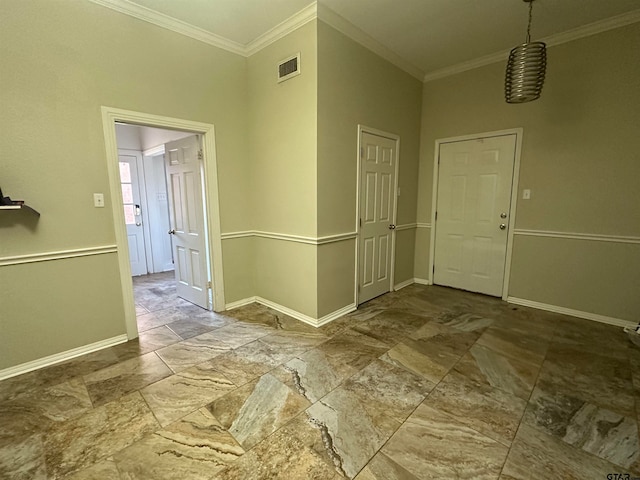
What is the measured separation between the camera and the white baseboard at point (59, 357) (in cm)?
217

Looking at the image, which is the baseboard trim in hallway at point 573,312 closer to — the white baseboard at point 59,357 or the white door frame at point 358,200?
the white door frame at point 358,200

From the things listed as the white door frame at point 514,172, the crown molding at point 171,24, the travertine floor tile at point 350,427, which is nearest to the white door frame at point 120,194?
the crown molding at point 171,24

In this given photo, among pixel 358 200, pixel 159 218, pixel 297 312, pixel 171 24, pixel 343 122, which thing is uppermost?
pixel 171 24

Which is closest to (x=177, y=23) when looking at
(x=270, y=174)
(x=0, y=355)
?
(x=270, y=174)

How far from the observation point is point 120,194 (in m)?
2.55

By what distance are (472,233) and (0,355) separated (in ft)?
16.0

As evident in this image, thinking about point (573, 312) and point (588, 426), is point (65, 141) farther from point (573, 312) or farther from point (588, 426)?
point (573, 312)

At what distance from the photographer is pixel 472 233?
Result: 3832mm

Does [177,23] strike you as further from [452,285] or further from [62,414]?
[452,285]

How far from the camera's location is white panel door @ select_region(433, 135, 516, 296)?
3539 mm

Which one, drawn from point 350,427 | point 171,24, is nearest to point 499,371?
point 350,427

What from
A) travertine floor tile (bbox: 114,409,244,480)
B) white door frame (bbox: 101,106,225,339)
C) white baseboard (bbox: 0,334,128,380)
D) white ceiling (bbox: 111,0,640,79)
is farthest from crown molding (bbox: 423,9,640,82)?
white baseboard (bbox: 0,334,128,380)

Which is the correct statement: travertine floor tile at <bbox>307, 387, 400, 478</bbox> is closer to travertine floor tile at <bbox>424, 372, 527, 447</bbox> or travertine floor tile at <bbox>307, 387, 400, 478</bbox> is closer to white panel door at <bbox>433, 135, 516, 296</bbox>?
travertine floor tile at <bbox>424, 372, 527, 447</bbox>

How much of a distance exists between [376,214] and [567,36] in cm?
267
